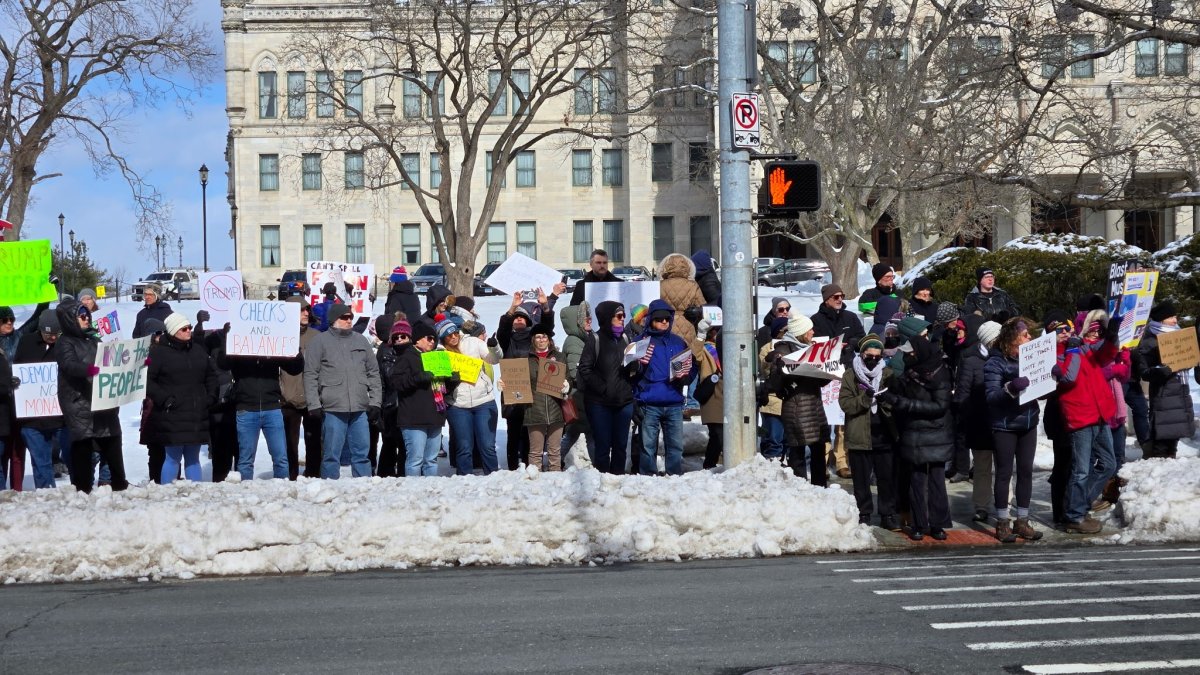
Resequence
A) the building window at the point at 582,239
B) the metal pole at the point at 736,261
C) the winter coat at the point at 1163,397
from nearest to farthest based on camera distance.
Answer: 1. the metal pole at the point at 736,261
2. the winter coat at the point at 1163,397
3. the building window at the point at 582,239

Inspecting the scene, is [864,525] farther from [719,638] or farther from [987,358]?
[719,638]

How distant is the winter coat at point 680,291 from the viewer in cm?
1433

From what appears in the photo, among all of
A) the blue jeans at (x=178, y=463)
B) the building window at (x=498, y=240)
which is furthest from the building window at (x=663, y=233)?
the blue jeans at (x=178, y=463)

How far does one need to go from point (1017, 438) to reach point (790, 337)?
2614mm

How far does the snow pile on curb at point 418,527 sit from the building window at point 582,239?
59.5 meters

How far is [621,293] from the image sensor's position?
15672mm

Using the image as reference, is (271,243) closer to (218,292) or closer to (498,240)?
(498,240)

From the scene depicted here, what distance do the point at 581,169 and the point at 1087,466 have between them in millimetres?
59742

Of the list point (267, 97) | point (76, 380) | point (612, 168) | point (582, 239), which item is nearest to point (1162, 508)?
point (76, 380)

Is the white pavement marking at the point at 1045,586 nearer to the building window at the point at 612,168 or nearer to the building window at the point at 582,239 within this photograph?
the building window at the point at 582,239

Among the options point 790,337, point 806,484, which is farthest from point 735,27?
point 806,484

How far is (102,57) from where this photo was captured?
35594 millimetres

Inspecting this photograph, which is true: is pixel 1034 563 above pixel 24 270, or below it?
below

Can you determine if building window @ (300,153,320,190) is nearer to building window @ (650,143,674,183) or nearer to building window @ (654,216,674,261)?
building window @ (650,143,674,183)
